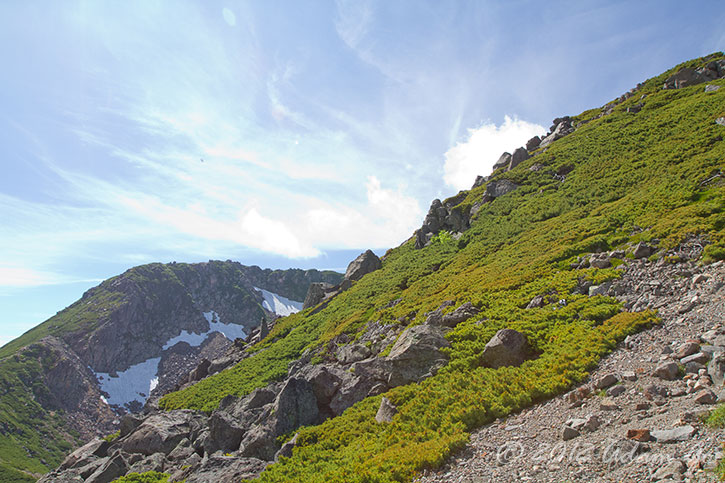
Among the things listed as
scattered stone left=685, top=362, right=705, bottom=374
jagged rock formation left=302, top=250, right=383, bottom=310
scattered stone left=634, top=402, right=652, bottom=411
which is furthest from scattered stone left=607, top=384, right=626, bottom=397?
jagged rock formation left=302, top=250, right=383, bottom=310

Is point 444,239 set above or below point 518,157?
below


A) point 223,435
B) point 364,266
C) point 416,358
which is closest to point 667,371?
point 416,358

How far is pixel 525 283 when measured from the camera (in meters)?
25.0

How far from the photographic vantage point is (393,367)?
19.6m

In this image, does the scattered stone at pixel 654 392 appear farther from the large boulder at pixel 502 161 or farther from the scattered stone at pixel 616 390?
the large boulder at pixel 502 161

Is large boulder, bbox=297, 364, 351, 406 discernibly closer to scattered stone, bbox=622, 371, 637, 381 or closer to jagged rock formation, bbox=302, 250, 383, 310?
scattered stone, bbox=622, 371, 637, 381

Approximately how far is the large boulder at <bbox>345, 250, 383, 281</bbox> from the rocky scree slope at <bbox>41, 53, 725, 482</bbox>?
1679cm

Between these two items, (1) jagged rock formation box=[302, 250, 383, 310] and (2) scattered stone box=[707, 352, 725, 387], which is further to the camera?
(1) jagged rock formation box=[302, 250, 383, 310]

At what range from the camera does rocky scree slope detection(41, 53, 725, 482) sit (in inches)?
552

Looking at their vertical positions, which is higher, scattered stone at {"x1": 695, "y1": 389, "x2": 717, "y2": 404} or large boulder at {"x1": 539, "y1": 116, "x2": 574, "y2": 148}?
large boulder at {"x1": 539, "y1": 116, "x2": 574, "y2": 148}

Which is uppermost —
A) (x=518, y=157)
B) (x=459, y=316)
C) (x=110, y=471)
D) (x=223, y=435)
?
(x=518, y=157)

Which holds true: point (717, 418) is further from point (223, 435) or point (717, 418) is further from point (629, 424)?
point (223, 435)

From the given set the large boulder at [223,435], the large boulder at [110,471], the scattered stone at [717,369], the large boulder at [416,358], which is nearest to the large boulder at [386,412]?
the large boulder at [416,358]

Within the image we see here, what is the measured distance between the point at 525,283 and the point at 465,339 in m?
8.03
